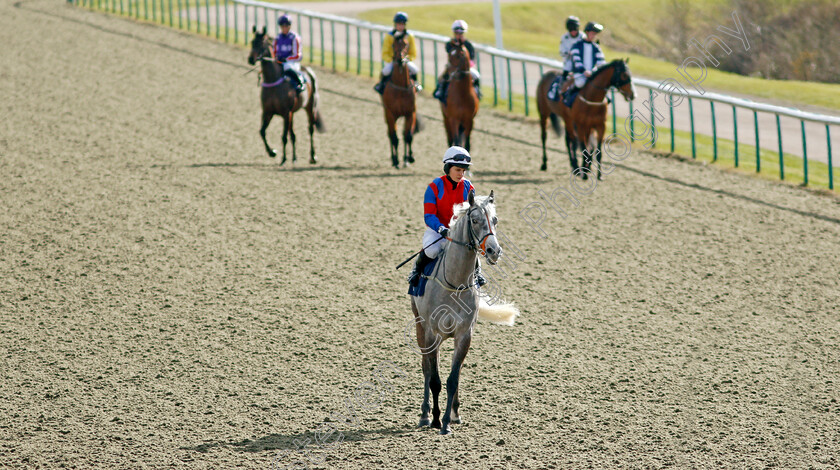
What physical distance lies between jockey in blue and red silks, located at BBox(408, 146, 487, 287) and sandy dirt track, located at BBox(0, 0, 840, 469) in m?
1.42

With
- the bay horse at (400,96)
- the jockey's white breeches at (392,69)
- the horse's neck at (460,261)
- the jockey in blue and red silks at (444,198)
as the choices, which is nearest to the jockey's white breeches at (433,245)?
the jockey in blue and red silks at (444,198)

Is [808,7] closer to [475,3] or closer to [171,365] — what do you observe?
[475,3]

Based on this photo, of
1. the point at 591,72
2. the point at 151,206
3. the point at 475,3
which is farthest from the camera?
the point at 475,3

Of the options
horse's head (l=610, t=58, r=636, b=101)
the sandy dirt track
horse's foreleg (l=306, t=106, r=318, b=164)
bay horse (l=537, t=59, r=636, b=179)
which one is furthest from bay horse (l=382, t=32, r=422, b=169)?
horse's head (l=610, t=58, r=636, b=101)

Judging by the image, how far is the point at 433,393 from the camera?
7.12m

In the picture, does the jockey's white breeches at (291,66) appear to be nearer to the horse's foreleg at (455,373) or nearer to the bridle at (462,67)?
the bridle at (462,67)

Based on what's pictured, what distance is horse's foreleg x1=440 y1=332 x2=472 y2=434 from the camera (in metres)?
6.90

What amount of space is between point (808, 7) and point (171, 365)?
71.0ft

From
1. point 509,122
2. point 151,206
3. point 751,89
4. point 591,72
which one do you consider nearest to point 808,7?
point 751,89

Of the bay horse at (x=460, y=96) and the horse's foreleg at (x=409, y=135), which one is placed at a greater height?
the bay horse at (x=460, y=96)

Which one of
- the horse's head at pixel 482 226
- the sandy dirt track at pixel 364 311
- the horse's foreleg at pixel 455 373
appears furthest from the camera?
the sandy dirt track at pixel 364 311

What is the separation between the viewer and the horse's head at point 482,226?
6121 mm

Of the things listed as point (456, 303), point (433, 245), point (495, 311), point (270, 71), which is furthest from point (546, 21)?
point (456, 303)

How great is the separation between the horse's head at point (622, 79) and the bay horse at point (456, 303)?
7.28 meters
